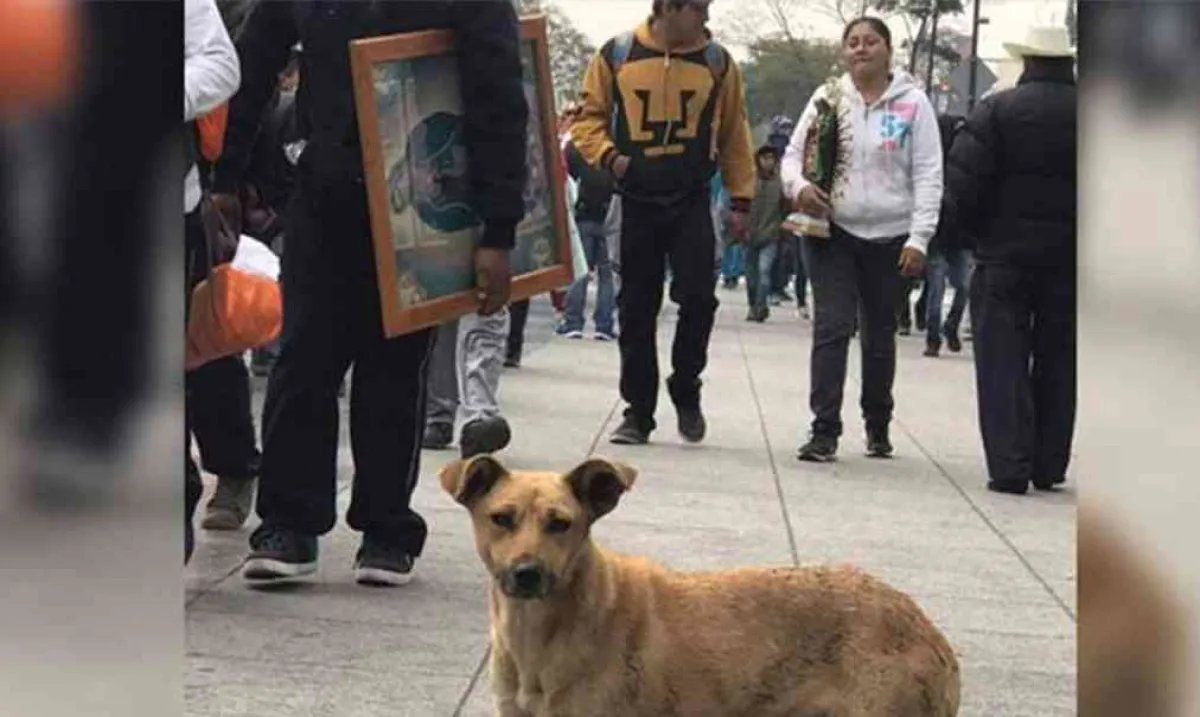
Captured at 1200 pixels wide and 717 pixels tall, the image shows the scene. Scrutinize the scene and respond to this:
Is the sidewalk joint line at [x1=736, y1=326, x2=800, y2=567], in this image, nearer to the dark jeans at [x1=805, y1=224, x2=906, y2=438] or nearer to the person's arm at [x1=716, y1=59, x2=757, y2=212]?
the dark jeans at [x1=805, y1=224, x2=906, y2=438]

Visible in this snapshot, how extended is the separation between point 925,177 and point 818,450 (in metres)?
1.43

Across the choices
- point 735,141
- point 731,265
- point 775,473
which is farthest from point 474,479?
point 731,265

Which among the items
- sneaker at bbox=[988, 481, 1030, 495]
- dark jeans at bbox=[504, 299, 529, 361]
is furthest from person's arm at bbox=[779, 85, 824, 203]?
dark jeans at bbox=[504, 299, 529, 361]

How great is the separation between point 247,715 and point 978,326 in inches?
192

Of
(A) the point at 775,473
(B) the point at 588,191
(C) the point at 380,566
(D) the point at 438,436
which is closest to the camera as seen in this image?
(C) the point at 380,566

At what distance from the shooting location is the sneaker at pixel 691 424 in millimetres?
8648

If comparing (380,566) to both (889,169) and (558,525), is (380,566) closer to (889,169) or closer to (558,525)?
(558,525)

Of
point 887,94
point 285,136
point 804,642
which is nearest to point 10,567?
point 804,642

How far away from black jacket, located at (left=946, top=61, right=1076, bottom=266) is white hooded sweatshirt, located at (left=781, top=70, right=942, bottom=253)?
0.39 meters

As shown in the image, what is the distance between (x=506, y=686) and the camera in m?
3.38

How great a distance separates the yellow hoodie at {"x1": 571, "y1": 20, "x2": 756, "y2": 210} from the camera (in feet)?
26.7

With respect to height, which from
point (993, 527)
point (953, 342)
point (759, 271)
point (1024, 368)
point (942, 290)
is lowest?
point (953, 342)

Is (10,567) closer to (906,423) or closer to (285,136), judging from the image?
(285,136)

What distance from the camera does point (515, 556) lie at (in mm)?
3248
